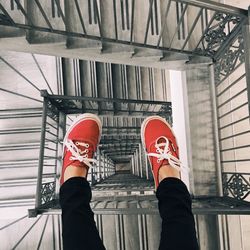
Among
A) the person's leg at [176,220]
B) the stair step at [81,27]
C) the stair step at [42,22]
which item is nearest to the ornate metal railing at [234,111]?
the person's leg at [176,220]

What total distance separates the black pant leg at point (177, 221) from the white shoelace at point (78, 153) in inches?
22.8

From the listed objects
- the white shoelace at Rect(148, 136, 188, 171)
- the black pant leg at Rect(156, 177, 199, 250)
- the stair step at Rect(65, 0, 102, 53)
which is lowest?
the black pant leg at Rect(156, 177, 199, 250)

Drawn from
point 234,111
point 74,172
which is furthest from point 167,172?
point 234,111

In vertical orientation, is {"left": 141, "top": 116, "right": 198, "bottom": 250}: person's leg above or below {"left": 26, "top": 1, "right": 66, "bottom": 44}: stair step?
below

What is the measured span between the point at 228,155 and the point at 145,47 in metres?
1.32

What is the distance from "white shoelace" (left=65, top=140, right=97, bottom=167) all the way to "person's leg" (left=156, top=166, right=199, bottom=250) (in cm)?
57

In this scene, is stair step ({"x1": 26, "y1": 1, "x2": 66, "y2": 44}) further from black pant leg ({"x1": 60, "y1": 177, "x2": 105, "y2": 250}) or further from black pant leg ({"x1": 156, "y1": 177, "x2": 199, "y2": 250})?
black pant leg ({"x1": 156, "y1": 177, "x2": 199, "y2": 250})

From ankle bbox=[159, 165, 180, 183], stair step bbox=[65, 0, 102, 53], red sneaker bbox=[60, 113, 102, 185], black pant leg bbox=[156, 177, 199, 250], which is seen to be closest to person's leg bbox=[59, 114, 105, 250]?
red sneaker bbox=[60, 113, 102, 185]

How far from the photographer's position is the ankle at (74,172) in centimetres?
177

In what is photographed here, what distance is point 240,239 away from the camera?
3.05 m

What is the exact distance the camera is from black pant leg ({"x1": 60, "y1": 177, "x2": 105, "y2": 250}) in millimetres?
1439

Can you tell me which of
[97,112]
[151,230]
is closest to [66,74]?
[97,112]

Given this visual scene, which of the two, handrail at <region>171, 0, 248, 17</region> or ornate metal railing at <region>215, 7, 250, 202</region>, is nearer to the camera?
handrail at <region>171, 0, 248, 17</region>

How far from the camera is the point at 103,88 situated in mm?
4289
